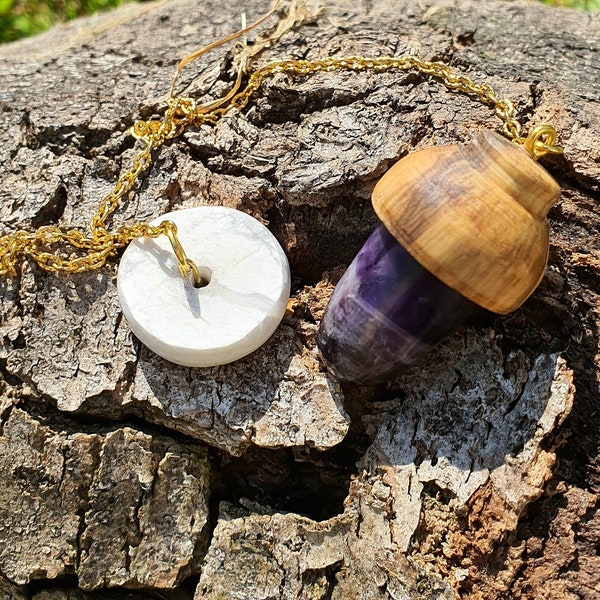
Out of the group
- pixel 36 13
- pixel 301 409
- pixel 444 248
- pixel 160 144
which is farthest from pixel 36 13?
pixel 444 248

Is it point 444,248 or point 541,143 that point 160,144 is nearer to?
point 444,248

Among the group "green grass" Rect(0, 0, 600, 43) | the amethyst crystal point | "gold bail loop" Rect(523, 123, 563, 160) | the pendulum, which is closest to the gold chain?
"gold bail loop" Rect(523, 123, 563, 160)

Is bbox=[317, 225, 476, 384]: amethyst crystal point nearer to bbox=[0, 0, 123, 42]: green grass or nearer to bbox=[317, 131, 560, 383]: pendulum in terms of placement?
bbox=[317, 131, 560, 383]: pendulum

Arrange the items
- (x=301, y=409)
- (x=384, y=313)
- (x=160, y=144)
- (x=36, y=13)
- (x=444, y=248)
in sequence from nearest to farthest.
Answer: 1. (x=444, y=248)
2. (x=384, y=313)
3. (x=301, y=409)
4. (x=160, y=144)
5. (x=36, y=13)

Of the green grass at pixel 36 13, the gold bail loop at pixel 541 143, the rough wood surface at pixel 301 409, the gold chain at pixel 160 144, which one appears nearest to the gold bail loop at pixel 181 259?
the gold chain at pixel 160 144

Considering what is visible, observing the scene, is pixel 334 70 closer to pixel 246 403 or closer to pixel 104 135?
pixel 104 135

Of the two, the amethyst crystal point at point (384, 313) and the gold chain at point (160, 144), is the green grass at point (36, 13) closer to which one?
the gold chain at point (160, 144)
